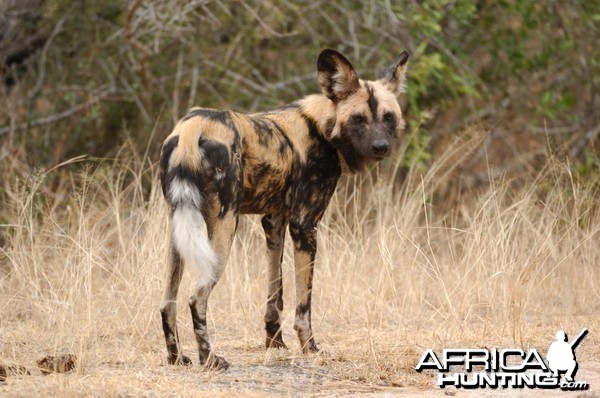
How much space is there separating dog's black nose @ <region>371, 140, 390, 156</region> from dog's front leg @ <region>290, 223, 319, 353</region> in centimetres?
51

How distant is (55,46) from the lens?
995 cm

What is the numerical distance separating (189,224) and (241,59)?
575 centimetres

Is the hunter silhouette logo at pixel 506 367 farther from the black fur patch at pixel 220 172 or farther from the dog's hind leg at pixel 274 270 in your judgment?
the black fur patch at pixel 220 172

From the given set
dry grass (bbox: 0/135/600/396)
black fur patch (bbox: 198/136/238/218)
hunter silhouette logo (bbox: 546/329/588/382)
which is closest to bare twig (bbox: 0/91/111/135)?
dry grass (bbox: 0/135/600/396)

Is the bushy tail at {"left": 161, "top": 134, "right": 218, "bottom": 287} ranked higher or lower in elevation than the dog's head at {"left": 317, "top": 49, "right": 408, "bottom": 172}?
lower

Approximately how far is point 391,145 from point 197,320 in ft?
4.61

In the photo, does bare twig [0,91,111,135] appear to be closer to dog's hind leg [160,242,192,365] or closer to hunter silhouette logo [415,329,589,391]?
dog's hind leg [160,242,192,365]

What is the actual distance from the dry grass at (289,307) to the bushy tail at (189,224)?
1.65 ft

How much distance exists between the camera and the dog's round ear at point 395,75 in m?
5.45

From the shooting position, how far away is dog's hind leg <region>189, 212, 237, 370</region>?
15.0 ft

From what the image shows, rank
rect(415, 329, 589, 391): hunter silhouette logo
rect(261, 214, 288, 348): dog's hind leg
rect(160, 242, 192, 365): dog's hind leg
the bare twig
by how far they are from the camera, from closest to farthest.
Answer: rect(415, 329, 589, 391): hunter silhouette logo < rect(160, 242, 192, 365): dog's hind leg < rect(261, 214, 288, 348): dog's hind leg < the bare twig

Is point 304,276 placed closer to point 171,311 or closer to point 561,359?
point 171,311

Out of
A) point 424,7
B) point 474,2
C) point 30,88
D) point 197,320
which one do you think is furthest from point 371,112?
point 30,88

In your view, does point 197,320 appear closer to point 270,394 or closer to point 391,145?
point 270,394
